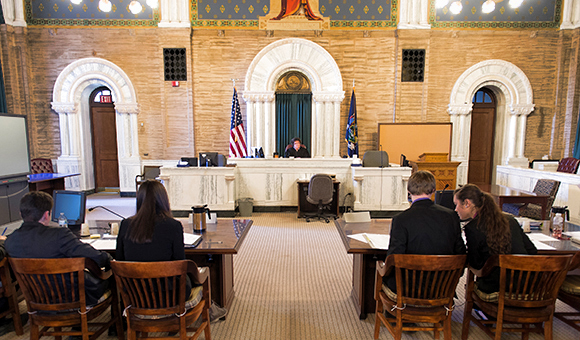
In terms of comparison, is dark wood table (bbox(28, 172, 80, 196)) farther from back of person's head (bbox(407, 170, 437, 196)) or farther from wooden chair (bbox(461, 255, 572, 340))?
wooden chair (bbox(461, 255, 572, 340))

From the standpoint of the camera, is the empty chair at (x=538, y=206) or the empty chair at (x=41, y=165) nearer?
the empty chair at (x=538, y=206)

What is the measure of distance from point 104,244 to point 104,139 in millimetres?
8640

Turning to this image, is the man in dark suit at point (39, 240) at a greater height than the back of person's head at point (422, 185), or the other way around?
the back of person's head at point (422, 185)

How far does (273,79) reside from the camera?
9.30 metres

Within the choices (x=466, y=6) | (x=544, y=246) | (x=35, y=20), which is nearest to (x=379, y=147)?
(x=466, y=6)

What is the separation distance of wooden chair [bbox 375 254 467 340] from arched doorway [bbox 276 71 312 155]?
24.9ft

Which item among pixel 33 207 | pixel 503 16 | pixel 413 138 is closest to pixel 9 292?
pixel 33 207

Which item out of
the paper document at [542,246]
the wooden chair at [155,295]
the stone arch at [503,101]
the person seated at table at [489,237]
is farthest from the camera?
the stone arch at [503,101]

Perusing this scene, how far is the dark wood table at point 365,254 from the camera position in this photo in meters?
2.61

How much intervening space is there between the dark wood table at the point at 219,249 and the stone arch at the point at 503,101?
841 centimetres

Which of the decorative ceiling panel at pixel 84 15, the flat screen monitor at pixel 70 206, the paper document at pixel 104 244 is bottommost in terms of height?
the paper document at pixel 104 244

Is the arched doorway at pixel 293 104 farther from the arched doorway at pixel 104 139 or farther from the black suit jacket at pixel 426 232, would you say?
the black suit jacket at pixel 426 232

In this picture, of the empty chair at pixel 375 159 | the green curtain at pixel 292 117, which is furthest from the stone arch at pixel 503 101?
the green curtain at pixel 292 117

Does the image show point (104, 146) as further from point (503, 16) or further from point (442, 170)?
point (503, 16)
